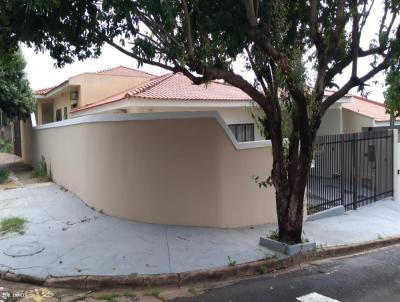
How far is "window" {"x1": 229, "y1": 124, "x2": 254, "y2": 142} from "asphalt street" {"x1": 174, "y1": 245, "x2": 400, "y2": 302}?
322 inches

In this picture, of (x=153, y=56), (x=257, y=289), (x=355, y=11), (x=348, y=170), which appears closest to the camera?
(x=257, y=289)

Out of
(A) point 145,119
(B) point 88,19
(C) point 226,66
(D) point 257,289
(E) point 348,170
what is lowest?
(D) point 257,289

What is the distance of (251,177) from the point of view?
28.0 ft

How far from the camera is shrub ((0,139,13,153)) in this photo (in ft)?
95.6

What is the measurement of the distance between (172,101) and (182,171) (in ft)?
16.0

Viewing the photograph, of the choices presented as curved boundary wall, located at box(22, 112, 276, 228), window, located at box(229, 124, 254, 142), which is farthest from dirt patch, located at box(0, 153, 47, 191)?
window, located at box(229, 124, 254, 142)

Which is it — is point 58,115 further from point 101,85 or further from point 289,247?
point 289,247

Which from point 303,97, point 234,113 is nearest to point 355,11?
point 303,97

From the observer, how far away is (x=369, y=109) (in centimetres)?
1923

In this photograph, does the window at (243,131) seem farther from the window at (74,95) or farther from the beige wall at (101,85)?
the window at (74,95)

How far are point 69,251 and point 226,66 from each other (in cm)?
385

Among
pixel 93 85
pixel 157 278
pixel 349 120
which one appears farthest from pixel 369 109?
pixel 157 278

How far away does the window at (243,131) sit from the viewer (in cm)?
1481

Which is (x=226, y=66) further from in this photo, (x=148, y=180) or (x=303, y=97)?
(x=148, y=180)
